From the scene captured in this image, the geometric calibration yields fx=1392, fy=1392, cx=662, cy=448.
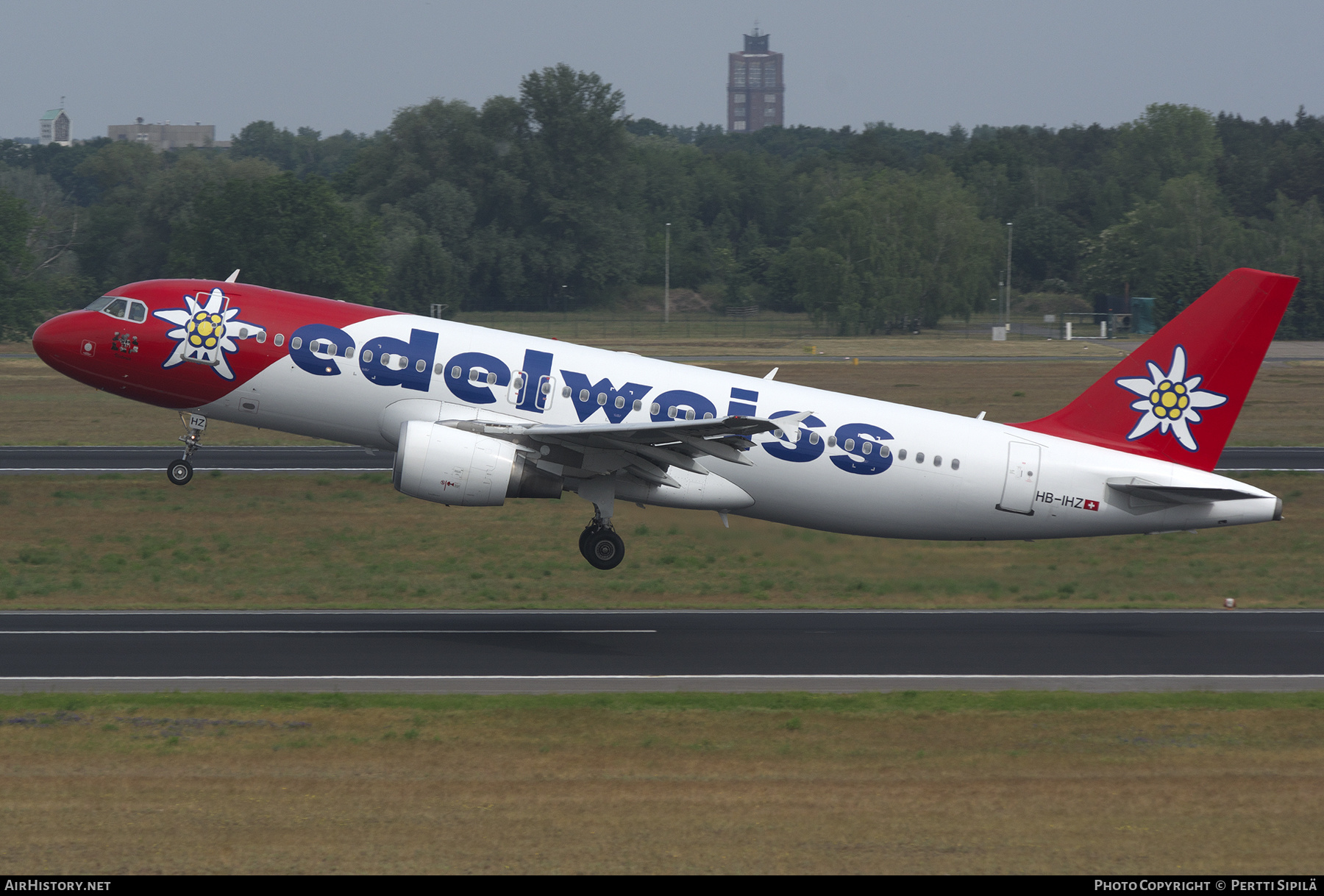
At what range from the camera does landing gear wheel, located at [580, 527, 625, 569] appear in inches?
1137

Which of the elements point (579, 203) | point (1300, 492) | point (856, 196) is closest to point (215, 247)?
point (579, 203)

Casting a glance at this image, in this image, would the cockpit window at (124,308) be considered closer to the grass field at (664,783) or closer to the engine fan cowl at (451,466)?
the engine fan cowl at (451,466)

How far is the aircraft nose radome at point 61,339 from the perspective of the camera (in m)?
29.5

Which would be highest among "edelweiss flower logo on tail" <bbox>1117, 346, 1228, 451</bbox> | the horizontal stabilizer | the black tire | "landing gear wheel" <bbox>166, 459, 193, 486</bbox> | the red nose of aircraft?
the red nose of aircraft

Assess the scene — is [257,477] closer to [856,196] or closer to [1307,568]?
[1307,568]

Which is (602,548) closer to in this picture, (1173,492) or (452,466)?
(452,466)

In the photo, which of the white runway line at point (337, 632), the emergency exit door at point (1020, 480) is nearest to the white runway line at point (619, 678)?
the white runway line at point (337, 632)

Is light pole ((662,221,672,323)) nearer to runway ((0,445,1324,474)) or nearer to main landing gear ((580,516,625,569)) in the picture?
runway ((0,445,1324,474))

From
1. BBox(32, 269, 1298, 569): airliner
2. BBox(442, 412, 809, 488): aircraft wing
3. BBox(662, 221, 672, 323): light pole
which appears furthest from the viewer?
BBox(662, 221, 672, 323): light pole

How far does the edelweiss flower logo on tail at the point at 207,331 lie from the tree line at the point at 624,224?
7572 centimetres

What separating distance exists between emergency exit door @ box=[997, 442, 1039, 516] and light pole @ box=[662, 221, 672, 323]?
116 metres

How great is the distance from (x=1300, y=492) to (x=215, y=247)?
3362 inches

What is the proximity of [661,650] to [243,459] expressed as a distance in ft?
93.6

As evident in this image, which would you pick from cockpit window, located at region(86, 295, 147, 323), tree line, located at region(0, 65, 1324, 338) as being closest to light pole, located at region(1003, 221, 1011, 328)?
tree line, located at region(0, 65, 1324, 338)
